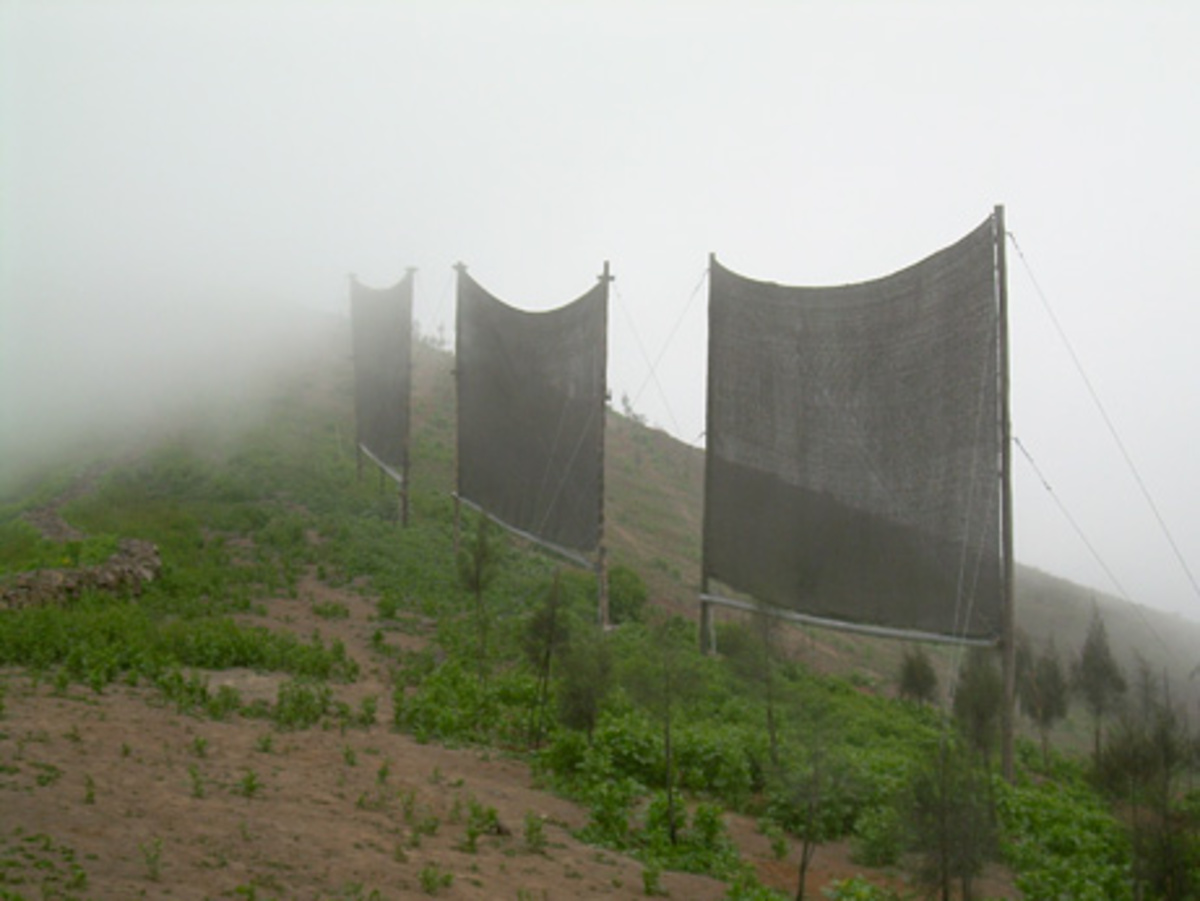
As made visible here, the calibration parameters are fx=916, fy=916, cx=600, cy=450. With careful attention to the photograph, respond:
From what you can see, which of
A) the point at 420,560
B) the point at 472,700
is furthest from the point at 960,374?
the point at 420,560

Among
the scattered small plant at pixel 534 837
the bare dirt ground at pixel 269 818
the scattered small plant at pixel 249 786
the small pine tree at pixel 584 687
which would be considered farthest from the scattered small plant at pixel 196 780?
the small pine tree at pixel 584 687

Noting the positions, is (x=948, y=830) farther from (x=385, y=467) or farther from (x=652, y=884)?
(x=385, y=467)

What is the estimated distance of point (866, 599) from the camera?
32.0 ft

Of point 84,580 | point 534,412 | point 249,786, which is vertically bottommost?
point 249,786

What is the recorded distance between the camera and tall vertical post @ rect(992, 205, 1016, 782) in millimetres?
8117

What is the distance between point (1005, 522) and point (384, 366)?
16.4m

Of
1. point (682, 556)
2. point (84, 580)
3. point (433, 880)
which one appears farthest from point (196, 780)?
point (682, 556)

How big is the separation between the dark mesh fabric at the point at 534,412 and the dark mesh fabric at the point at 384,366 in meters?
2.85

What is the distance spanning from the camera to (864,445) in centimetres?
992

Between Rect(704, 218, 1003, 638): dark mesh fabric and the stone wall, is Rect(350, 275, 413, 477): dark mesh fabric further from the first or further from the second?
Rect(704, 218, 1003, 638): dark mesh fabric

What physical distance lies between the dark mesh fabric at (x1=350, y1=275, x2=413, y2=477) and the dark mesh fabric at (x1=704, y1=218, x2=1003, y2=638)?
988cm

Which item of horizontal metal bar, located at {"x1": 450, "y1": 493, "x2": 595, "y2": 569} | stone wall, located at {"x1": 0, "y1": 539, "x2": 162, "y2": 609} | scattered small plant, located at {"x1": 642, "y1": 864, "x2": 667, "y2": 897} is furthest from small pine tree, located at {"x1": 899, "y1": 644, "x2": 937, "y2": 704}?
stone wall, located at {"x1": 0, "y1": 539, "x2": 162, "y2": 609}

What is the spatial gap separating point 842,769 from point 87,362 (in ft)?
159

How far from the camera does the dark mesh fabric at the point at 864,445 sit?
8.74m
